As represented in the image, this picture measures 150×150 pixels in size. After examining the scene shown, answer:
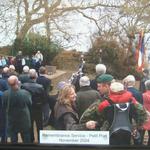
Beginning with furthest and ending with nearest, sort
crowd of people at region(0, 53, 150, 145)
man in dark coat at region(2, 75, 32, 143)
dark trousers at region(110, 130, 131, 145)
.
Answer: man in dark coat at region(2, 75, 32, 143), crowd of people at region(0, 53, 150, 145), dark trousers at region(110, 130, 131, 145)

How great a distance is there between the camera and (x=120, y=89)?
3121 mm

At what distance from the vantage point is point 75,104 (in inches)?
128

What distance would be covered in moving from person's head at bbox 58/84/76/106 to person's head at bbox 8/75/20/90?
0.77 ft

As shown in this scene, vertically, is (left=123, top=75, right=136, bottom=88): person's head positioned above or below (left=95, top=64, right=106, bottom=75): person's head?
below

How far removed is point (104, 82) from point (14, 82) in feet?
1.58

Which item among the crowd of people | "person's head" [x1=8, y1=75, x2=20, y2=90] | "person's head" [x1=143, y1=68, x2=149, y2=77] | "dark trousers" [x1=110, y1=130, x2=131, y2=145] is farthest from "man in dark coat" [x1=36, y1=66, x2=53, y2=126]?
A: "person's head" [x1=143, y1=68, x2=149, y2=77]

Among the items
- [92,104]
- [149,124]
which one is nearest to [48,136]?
[92,104]

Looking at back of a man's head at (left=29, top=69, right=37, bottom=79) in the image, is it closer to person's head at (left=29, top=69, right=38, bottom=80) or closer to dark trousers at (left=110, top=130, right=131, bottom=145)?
person's head at (left=29, top=69, right=38, bottom=80)

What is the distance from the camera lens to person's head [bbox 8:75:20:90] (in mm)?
3162

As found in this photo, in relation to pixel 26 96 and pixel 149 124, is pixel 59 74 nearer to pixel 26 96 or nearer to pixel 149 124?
pixel 26 96

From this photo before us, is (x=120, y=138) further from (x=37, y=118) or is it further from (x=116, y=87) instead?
(x=37, y=118)

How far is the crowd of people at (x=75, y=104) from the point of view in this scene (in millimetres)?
3023

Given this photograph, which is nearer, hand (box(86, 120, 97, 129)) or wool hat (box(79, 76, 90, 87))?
hand (box(86, 120, 97, 129))

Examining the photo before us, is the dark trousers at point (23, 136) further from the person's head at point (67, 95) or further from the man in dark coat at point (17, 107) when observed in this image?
the person's head at point (67, 95)
